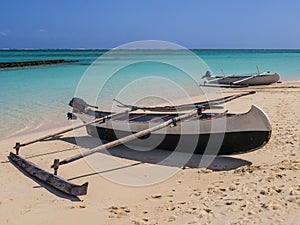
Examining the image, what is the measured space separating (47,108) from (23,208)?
8.00 m

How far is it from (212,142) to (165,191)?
1669 millimetres

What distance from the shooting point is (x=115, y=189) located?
5.04 metres

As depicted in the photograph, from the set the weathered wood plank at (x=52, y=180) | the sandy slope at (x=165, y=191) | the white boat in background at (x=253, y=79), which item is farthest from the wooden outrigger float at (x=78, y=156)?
the white boat in background at (x=253, y=79)

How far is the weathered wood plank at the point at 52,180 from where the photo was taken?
465 cm

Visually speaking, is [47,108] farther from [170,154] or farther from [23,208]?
[23,208]

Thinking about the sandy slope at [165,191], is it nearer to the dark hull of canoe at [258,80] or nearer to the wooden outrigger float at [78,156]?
the wooden outrigger float at [78,156]

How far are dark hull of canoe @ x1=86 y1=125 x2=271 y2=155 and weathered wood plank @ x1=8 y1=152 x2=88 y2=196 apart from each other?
76.9 inches

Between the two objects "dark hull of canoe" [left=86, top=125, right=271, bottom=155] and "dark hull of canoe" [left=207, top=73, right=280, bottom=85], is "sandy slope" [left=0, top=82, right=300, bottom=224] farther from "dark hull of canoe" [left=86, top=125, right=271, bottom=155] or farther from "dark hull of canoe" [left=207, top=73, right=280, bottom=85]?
"dark hull of canoe" [left=207, top=73, right=280, bottom=85]

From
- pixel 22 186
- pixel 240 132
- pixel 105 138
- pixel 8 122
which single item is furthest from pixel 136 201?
pixel 8 122

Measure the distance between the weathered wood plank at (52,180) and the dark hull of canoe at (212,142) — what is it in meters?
1.95

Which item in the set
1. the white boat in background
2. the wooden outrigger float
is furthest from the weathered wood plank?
the white boat in background

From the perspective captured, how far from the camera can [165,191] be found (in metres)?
4.86

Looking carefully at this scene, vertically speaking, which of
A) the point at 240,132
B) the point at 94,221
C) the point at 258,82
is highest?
the point at 258,82

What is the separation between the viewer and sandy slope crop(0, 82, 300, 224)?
385cm
